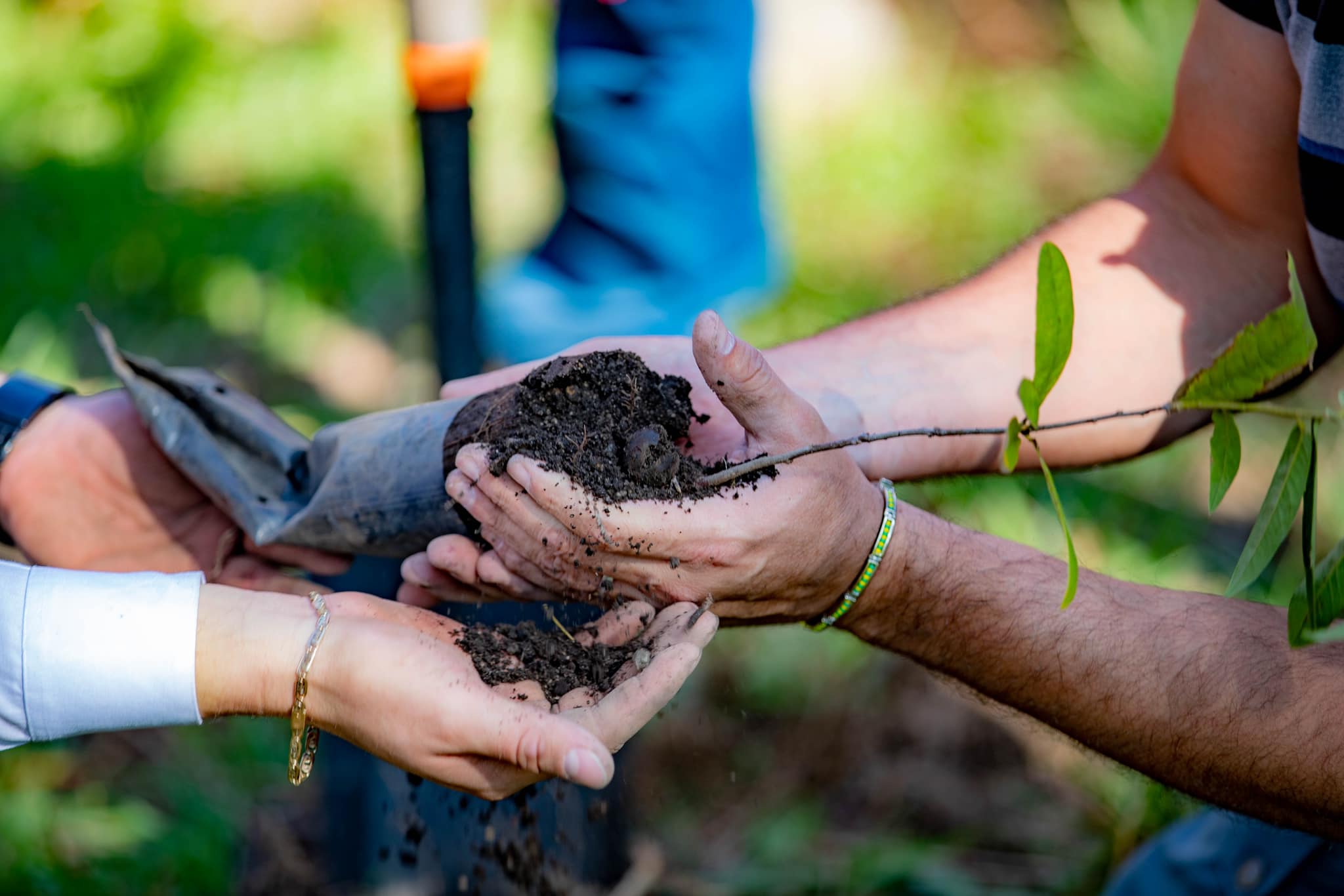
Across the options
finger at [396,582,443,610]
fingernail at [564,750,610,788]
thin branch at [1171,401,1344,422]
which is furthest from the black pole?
thin branch at [1171,401,1344,422]

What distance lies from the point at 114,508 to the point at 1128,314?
1912 mm

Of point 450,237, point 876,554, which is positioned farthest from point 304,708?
point 450,237

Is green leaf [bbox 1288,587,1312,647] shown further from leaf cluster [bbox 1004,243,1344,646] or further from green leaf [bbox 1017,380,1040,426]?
green leaf [bbox 1017,380,1040,426]

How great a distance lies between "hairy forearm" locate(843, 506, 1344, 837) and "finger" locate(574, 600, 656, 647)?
1.13 ft

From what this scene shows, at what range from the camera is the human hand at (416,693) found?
135 centimetres

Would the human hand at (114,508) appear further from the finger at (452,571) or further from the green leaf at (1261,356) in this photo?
the green leaf at (1261,356)

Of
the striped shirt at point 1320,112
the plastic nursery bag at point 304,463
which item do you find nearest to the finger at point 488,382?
the plastic nursery bag at point 304,463

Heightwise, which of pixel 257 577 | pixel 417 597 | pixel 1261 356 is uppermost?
pixel 1261 356

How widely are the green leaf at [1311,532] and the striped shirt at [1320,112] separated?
792 millimetres

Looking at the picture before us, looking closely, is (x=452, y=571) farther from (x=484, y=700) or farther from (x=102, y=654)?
(x=102, y=654)

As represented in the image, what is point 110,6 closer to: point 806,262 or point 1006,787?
point 806,262

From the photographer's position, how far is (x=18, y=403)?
2035 millimetres

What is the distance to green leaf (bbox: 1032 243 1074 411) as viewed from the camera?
1096 millimetres

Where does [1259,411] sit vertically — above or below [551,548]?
above
